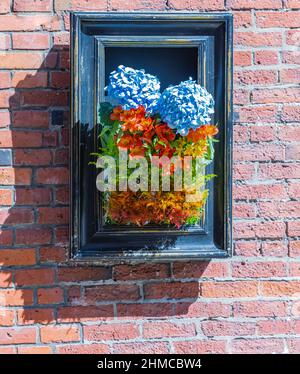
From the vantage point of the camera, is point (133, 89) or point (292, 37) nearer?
point (133, 89)

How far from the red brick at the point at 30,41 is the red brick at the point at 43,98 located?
6.8 inches

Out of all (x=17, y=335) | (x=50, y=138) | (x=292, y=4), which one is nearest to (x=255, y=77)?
(x=292, y=4)

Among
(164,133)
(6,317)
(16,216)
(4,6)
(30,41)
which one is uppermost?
(4,6)

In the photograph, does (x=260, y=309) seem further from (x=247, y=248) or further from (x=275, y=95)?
(x=275, y=95)

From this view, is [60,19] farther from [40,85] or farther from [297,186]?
[297,186]

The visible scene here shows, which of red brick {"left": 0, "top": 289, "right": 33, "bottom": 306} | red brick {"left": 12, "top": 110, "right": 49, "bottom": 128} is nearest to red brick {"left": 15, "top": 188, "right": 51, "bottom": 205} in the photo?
red brick {"left": 12, "top": 110, "right": 49, "bottom": 128}

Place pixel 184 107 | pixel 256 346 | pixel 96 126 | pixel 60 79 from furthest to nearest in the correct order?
pixel 256 346, pixel 60 79, pixel 96 126, pixel 184 107

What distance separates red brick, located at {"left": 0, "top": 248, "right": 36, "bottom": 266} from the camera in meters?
1.87

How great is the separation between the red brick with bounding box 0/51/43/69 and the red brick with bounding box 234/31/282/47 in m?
0.78

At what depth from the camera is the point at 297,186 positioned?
75.0 inches

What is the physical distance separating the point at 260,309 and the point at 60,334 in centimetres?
81

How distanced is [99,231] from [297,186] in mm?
803

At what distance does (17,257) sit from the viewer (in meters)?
1.88

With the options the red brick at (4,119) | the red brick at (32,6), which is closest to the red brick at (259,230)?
the red brick at (4,119)
